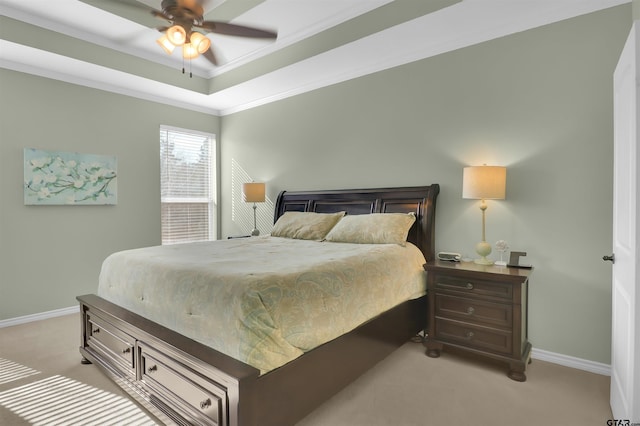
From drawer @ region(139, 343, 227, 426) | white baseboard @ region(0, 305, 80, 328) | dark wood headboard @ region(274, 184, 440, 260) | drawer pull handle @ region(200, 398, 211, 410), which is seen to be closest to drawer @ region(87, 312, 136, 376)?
drawer @ region(139, 343, 227, 426)

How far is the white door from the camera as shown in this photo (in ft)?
5.13

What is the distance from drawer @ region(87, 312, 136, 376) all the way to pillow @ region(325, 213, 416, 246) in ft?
6.26

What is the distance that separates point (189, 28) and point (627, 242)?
2.97 metres

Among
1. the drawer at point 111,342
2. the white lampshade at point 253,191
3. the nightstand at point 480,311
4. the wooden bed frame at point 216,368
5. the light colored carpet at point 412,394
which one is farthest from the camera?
the white lampshade at point 253,191

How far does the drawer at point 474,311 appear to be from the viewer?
2.51m

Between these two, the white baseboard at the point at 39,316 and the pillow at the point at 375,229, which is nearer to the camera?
the pillow at the point at 375,229

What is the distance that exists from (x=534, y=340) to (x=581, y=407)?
0.76m

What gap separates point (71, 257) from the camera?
410cm

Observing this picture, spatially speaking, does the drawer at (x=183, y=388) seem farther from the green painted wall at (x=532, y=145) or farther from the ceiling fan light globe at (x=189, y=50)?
the green painted wall at (x=532, y=145)

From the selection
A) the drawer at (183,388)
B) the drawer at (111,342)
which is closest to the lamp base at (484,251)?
the drawer at (183,388)

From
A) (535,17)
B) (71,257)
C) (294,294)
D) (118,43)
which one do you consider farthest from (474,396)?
(118,43)

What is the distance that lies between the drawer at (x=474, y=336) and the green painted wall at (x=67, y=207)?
3971mm

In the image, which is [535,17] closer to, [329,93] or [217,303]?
[329,93]

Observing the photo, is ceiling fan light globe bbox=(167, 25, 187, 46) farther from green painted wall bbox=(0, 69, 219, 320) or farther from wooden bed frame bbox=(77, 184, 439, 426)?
green painted wall bbox=(0, 69, 219, 320)
